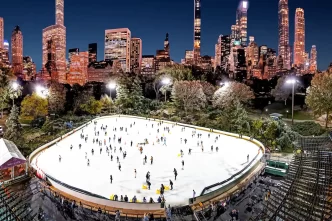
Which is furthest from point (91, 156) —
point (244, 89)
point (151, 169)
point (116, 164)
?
point (244, 89)

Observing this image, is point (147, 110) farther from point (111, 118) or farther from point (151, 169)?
point (151, 169)

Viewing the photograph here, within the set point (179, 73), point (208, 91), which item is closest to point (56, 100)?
point (179, 73)

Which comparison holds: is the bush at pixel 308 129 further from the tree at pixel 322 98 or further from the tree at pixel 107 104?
the tree at pixel 107 104

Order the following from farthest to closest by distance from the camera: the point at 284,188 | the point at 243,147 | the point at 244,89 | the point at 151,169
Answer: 1. the point at 244,89
2. the point at 243,147
3. the point at 151,169
4. the point at 284,188

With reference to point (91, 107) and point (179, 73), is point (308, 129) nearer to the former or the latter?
point (179, 73)

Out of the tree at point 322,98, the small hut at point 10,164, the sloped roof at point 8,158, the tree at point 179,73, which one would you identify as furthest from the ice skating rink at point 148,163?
the tree at point 179,73

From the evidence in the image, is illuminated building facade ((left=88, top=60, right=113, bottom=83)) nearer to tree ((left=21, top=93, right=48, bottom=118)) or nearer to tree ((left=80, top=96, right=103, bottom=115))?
tree ((left=80, top=96, right=103, bottom=115))
